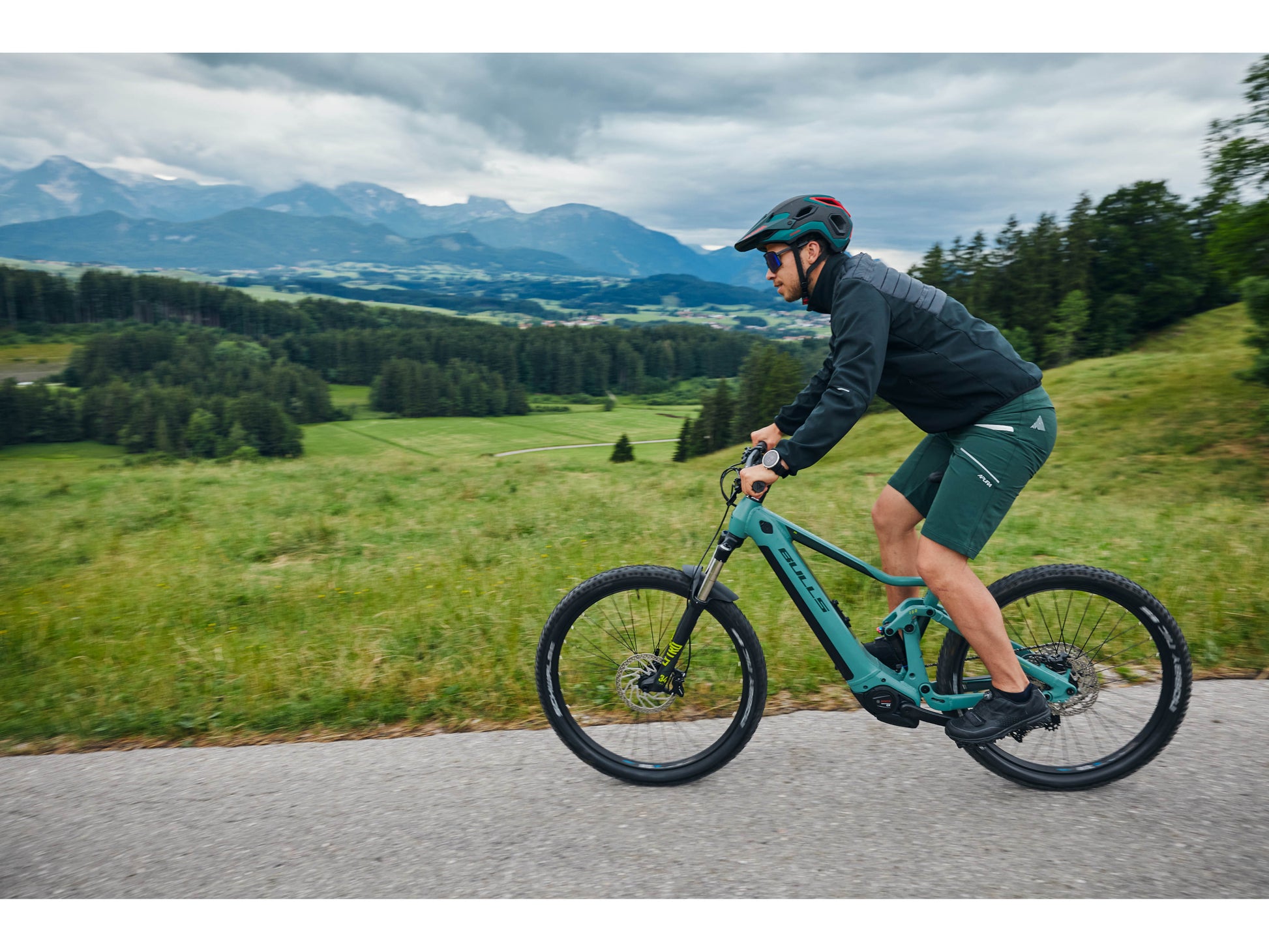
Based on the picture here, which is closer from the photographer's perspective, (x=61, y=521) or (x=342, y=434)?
(x=61, y=521)

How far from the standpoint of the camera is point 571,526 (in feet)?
31.9

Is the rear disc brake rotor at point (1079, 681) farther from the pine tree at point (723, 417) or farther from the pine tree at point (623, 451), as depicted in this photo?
the pine tree at point (723, 417)

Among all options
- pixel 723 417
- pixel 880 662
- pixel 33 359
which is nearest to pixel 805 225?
pixel 880 662

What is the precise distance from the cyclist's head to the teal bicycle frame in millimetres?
1025

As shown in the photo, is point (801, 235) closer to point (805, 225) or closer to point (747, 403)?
point (805, 225)

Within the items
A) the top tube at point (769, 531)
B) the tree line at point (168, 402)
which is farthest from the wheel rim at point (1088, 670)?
the tree line at point (168, 402)

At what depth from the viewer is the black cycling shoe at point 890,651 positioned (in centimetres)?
335

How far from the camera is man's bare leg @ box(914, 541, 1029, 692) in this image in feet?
10.1

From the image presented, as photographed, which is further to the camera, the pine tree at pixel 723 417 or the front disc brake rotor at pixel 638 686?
the pine tree at pixel 723 417

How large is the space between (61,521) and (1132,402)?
29.9 metres

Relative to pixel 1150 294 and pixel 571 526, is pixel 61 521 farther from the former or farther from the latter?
pixel 1150 294

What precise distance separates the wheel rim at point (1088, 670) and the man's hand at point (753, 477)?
1149mm

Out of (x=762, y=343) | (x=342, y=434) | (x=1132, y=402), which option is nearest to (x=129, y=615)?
(x=1132, y=402)

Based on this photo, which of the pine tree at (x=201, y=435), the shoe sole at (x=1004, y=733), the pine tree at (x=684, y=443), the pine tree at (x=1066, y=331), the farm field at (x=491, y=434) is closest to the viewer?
the shoe sole at (x=1004, y=733)
